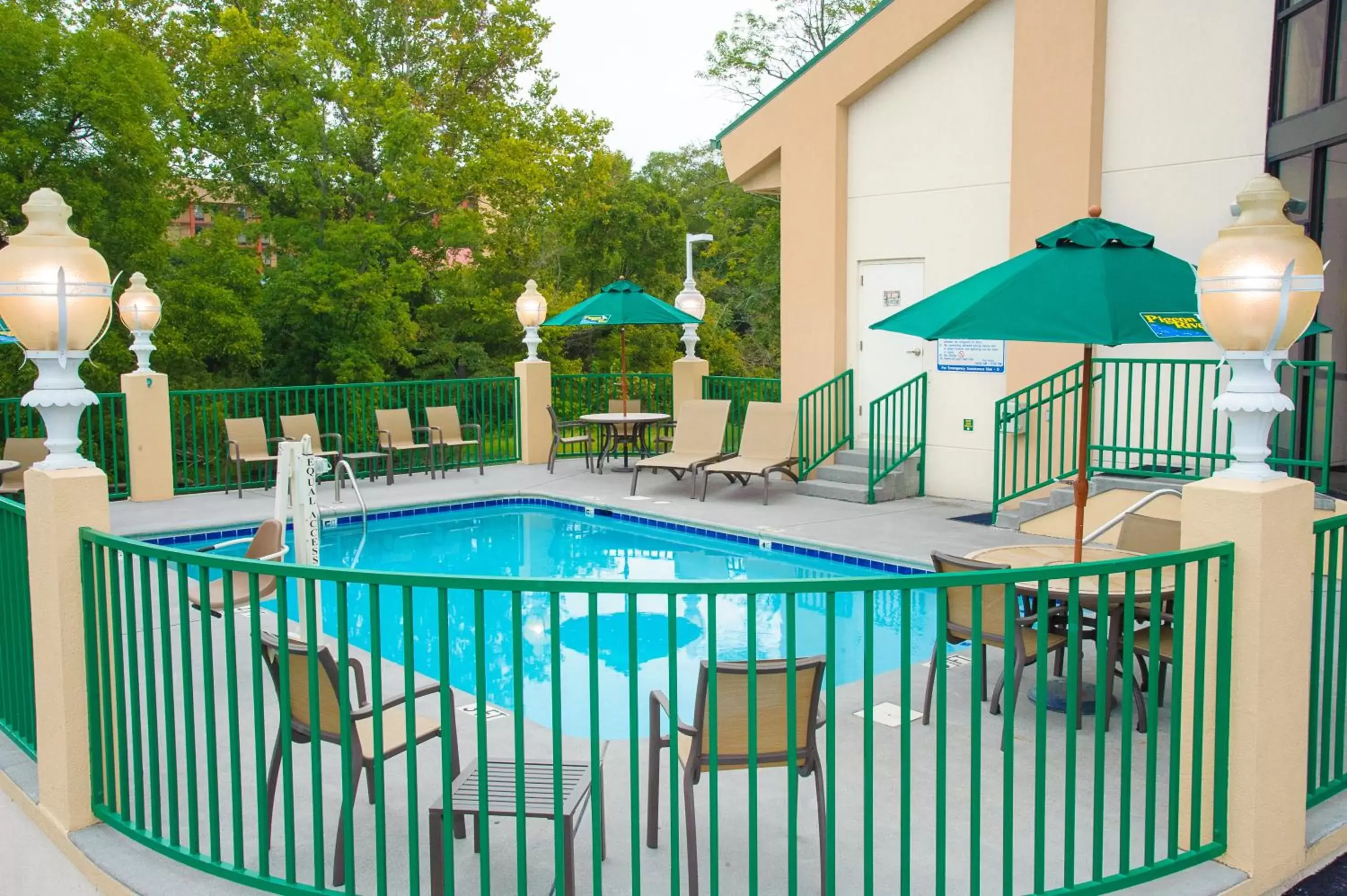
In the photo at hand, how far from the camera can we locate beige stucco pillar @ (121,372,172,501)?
11.3 m

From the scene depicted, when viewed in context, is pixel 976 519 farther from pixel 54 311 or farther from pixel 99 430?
pixel 99 430

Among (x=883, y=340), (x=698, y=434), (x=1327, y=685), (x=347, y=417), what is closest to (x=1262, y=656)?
(x=1327, y=685)

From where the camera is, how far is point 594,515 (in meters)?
11.5

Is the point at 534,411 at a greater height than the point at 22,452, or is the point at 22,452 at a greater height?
the point at 534,411

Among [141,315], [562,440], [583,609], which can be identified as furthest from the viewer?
[562,440]

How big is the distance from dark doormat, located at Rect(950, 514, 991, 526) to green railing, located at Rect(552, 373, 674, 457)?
514 cm

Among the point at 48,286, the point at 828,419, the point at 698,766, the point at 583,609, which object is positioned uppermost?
the point at 48,286

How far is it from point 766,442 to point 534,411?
3770mm

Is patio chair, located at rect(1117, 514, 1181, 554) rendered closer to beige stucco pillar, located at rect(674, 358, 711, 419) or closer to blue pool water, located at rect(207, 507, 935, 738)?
blue pool water, located at rect(207, 507, 935, 738)

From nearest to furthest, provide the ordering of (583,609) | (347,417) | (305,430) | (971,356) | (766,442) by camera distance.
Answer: (583,609), (971,356), (766,442), (305,430), (347,417)

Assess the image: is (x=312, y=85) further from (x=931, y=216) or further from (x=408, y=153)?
(x=931, y=216)

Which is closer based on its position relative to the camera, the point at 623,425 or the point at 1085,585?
the point at 1085,585

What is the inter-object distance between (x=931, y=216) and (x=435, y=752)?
862 cm

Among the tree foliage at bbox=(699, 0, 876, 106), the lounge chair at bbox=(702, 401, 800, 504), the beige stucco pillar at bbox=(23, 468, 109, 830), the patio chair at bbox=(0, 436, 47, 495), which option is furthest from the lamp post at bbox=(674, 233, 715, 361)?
the tree foliage at bbox=(699, 0, 876, 106)
